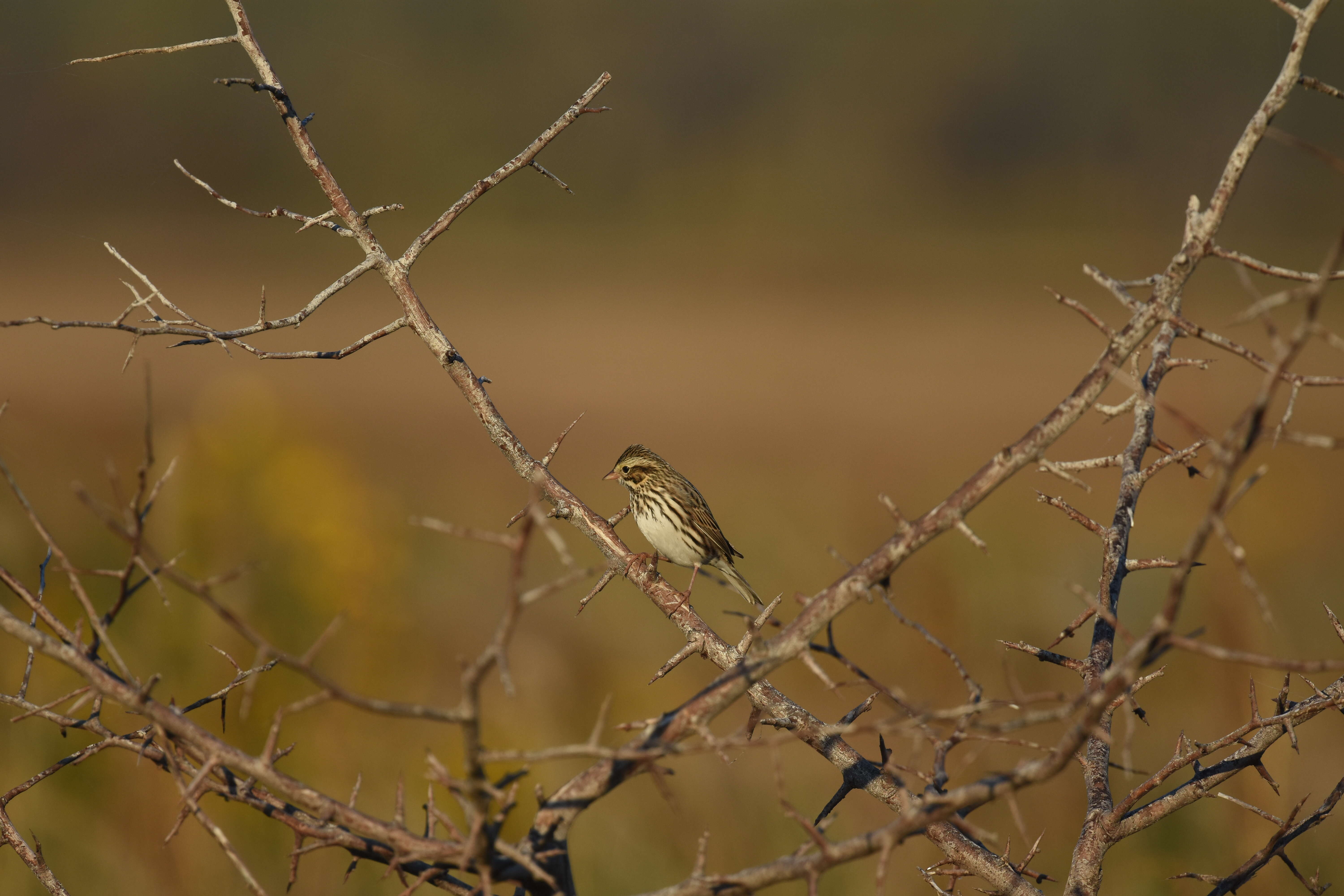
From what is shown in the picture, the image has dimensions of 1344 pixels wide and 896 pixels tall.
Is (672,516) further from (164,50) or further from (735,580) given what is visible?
(164,50)

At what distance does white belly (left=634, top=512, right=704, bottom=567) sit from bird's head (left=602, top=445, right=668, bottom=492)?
277 mm

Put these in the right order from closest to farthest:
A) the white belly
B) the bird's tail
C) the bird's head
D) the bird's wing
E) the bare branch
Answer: the bare branch < the bird's tail < the white belly < the bird's wing < the bird's head

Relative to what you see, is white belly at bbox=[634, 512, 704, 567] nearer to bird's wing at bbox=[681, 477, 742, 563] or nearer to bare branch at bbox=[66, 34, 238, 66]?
bird's wing at bbox=[681, 477, 742, 563]

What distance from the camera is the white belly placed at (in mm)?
4629

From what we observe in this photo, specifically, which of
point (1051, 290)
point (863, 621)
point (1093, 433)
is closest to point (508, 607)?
point (1051, 290)

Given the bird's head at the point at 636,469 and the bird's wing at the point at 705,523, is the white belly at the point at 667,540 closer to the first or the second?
the bird's wing at the point at 705,523

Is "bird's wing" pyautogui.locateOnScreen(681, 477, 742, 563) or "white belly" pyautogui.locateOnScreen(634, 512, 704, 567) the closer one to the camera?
"white belly" pyautogui.locateOnScreen(634, 512, 704, 567)

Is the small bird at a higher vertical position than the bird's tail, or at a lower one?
higher

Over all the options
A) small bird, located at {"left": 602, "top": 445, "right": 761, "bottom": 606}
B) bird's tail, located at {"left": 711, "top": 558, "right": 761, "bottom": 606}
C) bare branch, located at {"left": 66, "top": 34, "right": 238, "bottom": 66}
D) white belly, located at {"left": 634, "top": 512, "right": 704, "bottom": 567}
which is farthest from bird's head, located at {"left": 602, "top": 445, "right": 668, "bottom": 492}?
bare branch, located at {"left": 66, "top": 34, "right": 238, "bottom": 66}

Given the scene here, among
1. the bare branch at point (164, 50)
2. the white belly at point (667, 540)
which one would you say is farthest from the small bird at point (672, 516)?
the bare branch at point (164, 50)

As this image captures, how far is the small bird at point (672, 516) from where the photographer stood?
4.69m

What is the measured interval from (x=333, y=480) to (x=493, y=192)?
2475 cm

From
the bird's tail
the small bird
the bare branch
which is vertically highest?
the small bird

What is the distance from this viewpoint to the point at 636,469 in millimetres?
5168
